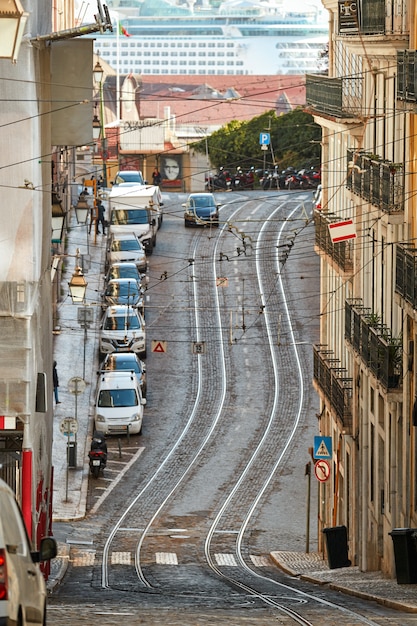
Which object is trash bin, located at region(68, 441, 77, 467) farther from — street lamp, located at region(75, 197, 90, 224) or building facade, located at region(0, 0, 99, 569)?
building facade, located at region(0, 0, 99, 569)

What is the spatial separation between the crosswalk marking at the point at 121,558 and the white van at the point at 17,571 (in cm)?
1785

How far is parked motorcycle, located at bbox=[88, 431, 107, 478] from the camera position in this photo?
1471 inches

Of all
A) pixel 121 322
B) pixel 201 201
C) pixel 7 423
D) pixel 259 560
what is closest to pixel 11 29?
pixel 7 423

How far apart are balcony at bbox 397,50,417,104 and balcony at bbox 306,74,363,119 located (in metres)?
6.58

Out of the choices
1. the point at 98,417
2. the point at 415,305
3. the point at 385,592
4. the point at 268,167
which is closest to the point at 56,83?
the point at 415,305

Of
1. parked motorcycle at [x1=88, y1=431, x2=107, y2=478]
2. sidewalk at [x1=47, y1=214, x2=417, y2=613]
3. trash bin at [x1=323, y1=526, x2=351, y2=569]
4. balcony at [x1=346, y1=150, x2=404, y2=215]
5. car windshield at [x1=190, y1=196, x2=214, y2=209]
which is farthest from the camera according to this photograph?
car windshield at [x1=190, y1=196, x2=214, y2=209]

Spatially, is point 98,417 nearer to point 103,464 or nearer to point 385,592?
point 103,464

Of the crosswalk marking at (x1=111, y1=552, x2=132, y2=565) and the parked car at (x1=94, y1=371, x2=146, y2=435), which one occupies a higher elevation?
the parked car at (x1=94, y1=371, x2=146, y2=435)

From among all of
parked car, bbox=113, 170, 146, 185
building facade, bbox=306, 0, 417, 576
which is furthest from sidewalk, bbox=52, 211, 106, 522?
parked car, bbox=113, 170, 146, 185

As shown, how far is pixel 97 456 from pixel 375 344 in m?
12.7

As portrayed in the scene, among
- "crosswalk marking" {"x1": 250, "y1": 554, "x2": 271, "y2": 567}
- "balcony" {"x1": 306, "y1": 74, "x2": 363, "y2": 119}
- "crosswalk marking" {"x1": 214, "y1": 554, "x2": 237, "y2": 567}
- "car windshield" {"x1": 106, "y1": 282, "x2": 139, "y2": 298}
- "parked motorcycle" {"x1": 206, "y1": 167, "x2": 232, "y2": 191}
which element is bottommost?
"crosswalk marking" {"x1": 250, "y1": 554, "x2": 271, "y2": 567}

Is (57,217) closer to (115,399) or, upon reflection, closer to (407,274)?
(115,399)

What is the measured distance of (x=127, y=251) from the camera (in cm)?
5716

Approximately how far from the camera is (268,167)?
8912 centimetres
